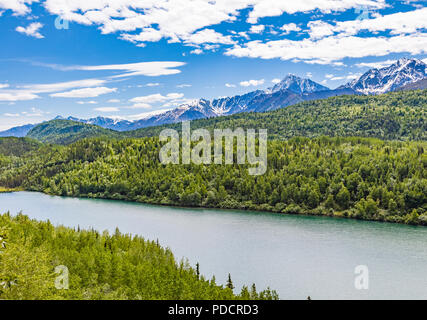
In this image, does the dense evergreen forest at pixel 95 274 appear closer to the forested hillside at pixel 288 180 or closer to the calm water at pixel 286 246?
the calm water at pixel 286 246

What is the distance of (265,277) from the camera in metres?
55.6

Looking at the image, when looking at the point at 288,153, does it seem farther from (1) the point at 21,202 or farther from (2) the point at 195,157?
(1) the point at 21,202

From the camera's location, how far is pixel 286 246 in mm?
74438

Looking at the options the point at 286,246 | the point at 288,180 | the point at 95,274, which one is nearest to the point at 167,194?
the point at 288,180

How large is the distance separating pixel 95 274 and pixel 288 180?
3576 inches

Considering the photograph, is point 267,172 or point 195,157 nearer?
point 267,172

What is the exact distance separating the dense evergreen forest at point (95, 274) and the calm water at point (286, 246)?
10476mm

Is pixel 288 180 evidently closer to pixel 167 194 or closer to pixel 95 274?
pixel 167 194

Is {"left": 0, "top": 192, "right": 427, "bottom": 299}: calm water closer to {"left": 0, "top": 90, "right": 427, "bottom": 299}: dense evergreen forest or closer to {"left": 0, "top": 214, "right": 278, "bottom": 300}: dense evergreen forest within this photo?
{"left": 0, "top": 90, "right": 427, "bottom": 299}: dense evergreen forest

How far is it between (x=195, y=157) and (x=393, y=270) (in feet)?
349

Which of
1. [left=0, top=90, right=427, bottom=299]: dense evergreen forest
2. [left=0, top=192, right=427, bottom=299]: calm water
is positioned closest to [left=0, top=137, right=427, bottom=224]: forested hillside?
[left=0, top=90, right=427, bottom=299]: dense evergreen forest

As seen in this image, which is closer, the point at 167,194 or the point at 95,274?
the point at 95,274
